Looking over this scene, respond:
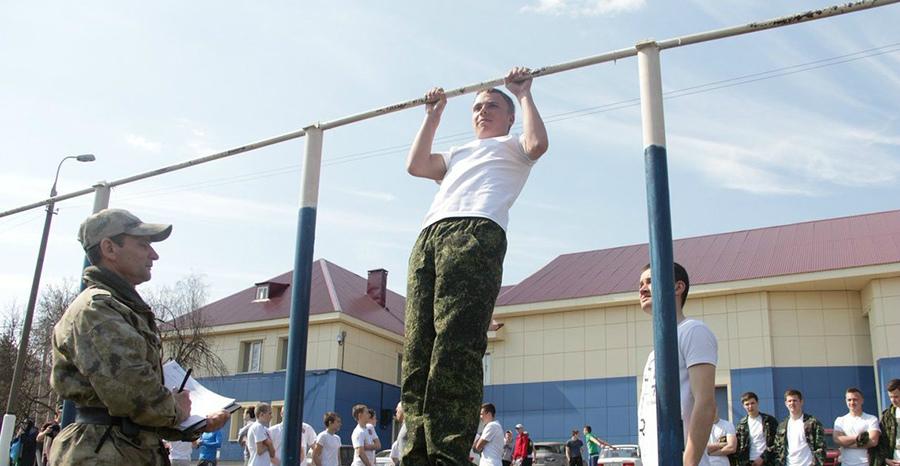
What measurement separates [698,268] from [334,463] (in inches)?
888

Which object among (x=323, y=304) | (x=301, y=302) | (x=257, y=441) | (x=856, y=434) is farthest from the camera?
(x=323, y=304)

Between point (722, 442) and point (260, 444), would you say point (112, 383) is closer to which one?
point (722, 442)

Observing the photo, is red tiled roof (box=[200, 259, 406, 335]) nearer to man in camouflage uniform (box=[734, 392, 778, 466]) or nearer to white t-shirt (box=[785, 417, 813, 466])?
man in camouflage uniform (box=[734, 392, 778, 466])

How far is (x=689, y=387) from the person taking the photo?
4004 mm

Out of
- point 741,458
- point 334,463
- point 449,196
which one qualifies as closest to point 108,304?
point 449,196

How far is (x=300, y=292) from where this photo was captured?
559 centimetres

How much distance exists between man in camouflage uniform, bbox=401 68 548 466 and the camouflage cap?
4.07 feet

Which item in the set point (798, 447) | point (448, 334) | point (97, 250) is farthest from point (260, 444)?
point (448, 334)

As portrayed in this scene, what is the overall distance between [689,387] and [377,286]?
120ft

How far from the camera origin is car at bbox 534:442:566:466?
2734 centimetres

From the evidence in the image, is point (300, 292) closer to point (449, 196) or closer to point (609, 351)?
point (449, 196)

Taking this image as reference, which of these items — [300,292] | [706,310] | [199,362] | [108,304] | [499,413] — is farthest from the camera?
[199,362]

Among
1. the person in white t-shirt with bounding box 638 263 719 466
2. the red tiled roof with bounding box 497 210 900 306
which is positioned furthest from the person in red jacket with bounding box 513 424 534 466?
the person in white t-shirt with bounding box 638 263 719 466

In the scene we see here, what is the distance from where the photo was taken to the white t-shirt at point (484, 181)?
3795 mm
